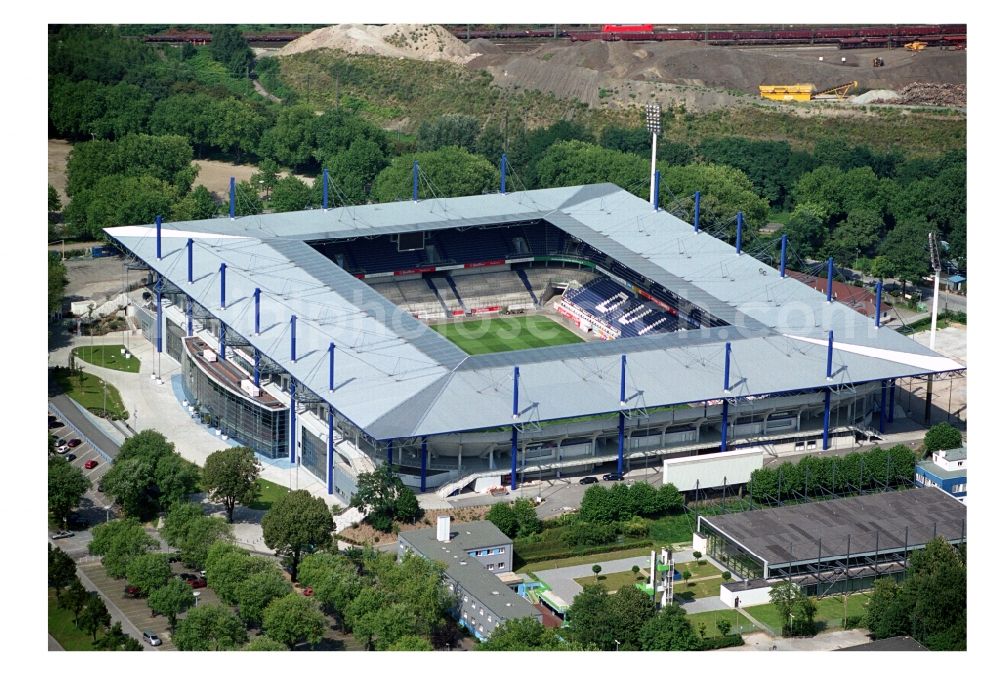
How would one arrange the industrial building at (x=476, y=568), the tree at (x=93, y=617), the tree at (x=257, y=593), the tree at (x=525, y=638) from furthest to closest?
the industrial building at (x=476, y=568) < the tree at (x=257, y=593) < the tree at (x=93, y=617) < the tree at (x=525, y=638)

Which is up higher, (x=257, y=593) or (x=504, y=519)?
(x=504, y=519)

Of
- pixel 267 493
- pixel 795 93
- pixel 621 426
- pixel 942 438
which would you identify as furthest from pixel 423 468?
pixel 795 93

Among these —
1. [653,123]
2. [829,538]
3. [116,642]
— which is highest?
[653,123]

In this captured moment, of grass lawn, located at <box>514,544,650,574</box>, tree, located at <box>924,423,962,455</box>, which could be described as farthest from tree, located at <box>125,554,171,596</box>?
tree, located at <box>924,423,962,455</box>

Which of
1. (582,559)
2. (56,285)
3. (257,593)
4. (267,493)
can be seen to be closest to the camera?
(257,593)

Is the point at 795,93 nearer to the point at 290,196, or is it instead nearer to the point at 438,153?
the point at 438,153

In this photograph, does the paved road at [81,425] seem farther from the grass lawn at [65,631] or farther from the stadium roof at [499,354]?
the grass lawn at [65,631]

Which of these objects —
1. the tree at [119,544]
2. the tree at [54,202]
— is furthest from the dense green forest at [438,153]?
the tree at [119,544]
